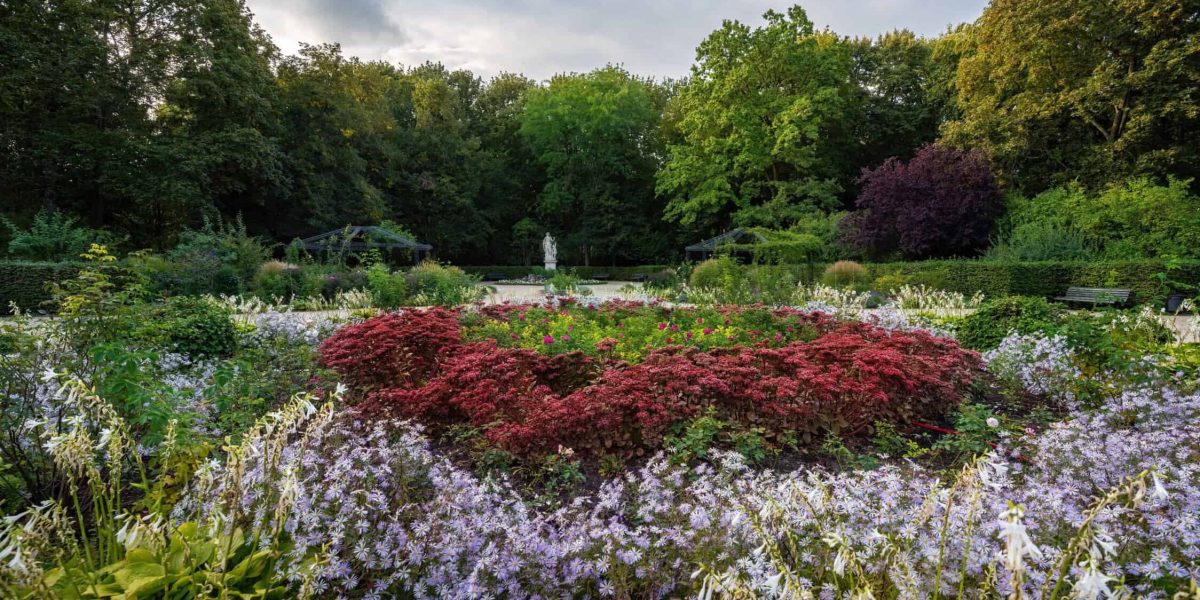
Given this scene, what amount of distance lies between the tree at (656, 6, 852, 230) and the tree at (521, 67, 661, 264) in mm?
5049

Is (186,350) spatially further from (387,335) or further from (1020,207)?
(1020,207)

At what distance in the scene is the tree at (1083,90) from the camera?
57.4 feet

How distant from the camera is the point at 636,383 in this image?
380 cm

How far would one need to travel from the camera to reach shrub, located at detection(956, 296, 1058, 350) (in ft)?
19.9

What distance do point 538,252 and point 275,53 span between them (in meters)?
17.7

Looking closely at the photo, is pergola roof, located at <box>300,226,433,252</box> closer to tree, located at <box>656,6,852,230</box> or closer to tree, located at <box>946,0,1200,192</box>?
tree, located at <box>656,6,852,230</box>

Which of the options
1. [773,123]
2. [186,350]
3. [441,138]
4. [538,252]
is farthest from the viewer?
[538,252]

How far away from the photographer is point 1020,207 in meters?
19.3

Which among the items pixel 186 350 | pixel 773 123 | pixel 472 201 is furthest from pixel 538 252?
pixel 186 350

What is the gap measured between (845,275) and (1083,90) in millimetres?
10581

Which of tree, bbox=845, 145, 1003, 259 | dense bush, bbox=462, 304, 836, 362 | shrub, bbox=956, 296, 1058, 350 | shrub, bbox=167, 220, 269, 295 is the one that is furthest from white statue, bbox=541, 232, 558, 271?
shrub, bbox=956, 296, 1058, 350

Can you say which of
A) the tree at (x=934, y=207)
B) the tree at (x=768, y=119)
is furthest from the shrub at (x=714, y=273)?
the tree at (x=768, y=119)

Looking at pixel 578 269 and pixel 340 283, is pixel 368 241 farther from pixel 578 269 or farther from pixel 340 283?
pixel 578 269

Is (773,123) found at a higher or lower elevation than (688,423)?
higher
